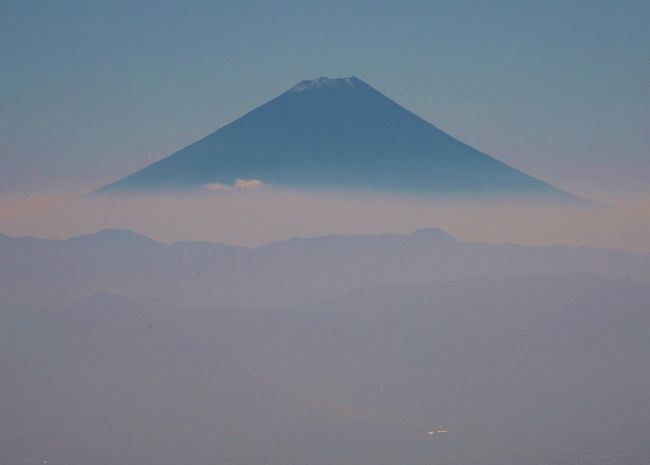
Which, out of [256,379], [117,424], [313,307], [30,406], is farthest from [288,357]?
[30,406]

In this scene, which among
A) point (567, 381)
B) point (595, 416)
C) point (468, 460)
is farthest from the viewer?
point (567, 381)

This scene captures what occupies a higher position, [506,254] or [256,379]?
[506,254]

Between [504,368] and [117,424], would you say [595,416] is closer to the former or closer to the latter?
[504,368]

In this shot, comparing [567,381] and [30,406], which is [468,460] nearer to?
[567,381]

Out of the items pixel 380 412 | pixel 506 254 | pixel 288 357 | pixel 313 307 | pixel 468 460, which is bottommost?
pixel 468 460

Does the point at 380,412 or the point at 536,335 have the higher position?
the point at 536,335

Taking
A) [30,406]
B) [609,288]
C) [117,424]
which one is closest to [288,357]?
[117,424]

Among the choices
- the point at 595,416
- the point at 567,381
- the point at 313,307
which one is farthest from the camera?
the point at 313,307

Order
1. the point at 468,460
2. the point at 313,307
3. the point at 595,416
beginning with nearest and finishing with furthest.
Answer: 1. the point at 468,460
2. the point at 595,416
3. the point at 313,307

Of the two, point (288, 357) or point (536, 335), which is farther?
point (536, 335)
